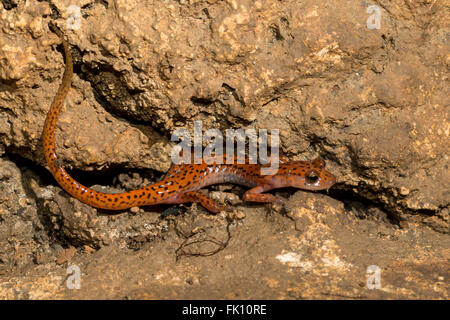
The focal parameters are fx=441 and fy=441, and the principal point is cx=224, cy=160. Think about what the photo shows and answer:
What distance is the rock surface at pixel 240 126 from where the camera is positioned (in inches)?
176

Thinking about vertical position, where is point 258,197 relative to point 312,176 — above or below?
below

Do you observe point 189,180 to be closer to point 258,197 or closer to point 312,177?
point 258,197

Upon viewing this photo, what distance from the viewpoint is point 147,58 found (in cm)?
461

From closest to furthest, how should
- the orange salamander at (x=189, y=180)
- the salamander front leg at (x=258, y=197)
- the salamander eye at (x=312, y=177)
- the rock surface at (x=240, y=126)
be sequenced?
the rock surface at (x=240, y=126)
the orange salamander at (x=189, y=180)
the salamander eye at (x=312, y=177)
the salamander front leg at (x=258, y=197)

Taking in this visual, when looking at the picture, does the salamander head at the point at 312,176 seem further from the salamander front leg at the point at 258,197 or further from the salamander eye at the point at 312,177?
the salamander front leg at the point at 258,197

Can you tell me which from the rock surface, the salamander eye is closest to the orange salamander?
the salamander eye

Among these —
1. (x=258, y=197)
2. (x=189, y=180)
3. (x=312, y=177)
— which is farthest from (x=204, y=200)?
(x=312, y=177)

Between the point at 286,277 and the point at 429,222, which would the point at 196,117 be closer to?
the point at 286,277

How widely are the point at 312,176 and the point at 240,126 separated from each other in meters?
1.01

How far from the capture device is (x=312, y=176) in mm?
5090

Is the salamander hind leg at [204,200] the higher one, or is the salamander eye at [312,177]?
the salamander eye at [312,177]

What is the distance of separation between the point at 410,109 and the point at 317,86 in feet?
3.54

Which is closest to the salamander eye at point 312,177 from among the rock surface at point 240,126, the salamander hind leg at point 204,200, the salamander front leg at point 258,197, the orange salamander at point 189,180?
the orange salamander at point 189,180
